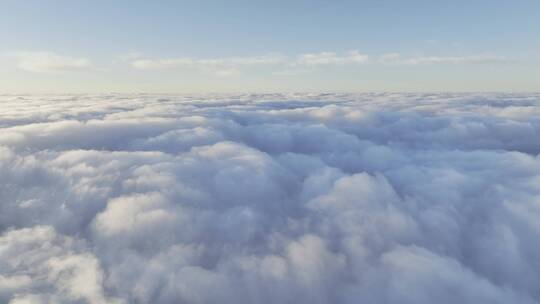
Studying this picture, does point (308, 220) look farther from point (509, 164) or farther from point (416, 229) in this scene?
point (509, 164)

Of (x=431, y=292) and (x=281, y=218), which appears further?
(x=281, y=218)

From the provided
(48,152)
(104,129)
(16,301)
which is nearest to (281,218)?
(16,301)

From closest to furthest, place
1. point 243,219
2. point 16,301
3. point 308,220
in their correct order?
point 16,301
point 243,219
point 308,220

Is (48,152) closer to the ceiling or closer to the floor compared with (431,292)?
closer to the ceiling

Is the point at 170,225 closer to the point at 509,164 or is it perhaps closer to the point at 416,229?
the point at 416,229

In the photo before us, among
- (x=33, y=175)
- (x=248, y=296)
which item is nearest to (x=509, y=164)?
(x=248, y=296)

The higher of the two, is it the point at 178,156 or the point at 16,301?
the point at 178,156

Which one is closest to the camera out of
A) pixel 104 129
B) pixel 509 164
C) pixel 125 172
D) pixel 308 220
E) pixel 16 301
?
pixel 16 301

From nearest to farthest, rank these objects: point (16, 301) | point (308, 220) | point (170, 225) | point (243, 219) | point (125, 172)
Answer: point (16, 301), point (170, 225), point (243, 219), point (308, 220), point (125, 172)

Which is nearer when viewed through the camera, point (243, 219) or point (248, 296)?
point (248, 296)
